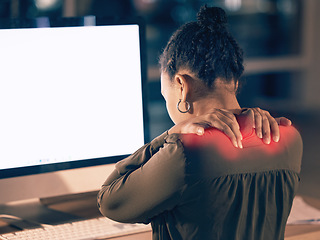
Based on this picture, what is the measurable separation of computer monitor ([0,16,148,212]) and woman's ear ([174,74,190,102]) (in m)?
0.35

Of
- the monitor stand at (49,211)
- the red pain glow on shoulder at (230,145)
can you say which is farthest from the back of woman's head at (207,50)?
the monitor stand at (49,211)

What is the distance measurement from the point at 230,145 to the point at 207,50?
179 mm

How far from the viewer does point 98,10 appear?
3.63 m

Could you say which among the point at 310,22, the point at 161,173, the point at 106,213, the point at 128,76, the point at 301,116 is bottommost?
the point at 301,116

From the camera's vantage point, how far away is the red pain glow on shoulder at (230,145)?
700 millimetres

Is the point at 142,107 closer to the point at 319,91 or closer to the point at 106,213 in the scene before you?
the point at 106,213

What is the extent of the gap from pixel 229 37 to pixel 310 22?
4961mm

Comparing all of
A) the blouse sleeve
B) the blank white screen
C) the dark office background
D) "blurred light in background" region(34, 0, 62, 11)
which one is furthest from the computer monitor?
the dark office background

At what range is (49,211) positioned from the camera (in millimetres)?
1149

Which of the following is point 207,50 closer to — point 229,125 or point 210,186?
point 229,125

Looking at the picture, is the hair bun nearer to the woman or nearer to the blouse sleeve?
the woman

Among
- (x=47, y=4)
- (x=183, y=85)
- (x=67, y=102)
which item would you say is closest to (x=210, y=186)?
(x=183, y=85)

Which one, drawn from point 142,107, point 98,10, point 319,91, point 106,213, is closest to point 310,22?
point 319,91

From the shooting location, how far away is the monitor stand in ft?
3.49
